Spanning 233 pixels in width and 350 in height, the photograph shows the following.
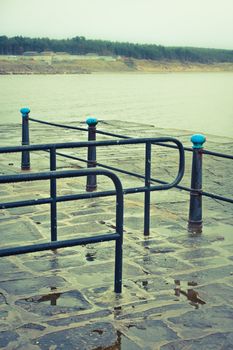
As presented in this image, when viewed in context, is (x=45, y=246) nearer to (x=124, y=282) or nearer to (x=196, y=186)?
(x=124, y=282)

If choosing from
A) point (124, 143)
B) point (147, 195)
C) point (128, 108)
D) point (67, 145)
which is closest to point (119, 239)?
point (67, 145)

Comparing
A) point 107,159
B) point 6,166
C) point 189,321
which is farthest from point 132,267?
point 107,159

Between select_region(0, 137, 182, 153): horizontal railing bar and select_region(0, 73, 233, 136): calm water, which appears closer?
select_region(0, 137, 182, 153): horizontal railing bar

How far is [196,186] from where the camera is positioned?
23.7 feet

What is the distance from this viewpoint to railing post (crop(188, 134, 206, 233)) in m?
7.02

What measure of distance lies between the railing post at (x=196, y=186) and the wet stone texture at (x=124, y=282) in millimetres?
139

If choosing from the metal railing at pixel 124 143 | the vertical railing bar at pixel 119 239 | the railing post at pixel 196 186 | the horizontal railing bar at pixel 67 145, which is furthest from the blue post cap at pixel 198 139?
the vertical railing bar at pixel 119 239

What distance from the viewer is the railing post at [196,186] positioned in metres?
7.02

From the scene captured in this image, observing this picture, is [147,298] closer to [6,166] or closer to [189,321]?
[189,321]

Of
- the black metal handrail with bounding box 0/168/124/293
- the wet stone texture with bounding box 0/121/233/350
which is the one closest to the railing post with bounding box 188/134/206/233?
the wet stone texture with bounding box 0/121/233/350

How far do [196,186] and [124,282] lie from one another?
1.97 metres

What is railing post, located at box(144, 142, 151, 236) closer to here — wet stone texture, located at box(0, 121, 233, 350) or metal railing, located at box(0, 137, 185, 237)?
metal railing, located at box(0, 137, 185, 237)

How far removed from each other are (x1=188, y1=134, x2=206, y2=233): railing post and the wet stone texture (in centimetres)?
14

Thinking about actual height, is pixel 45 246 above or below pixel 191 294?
above
